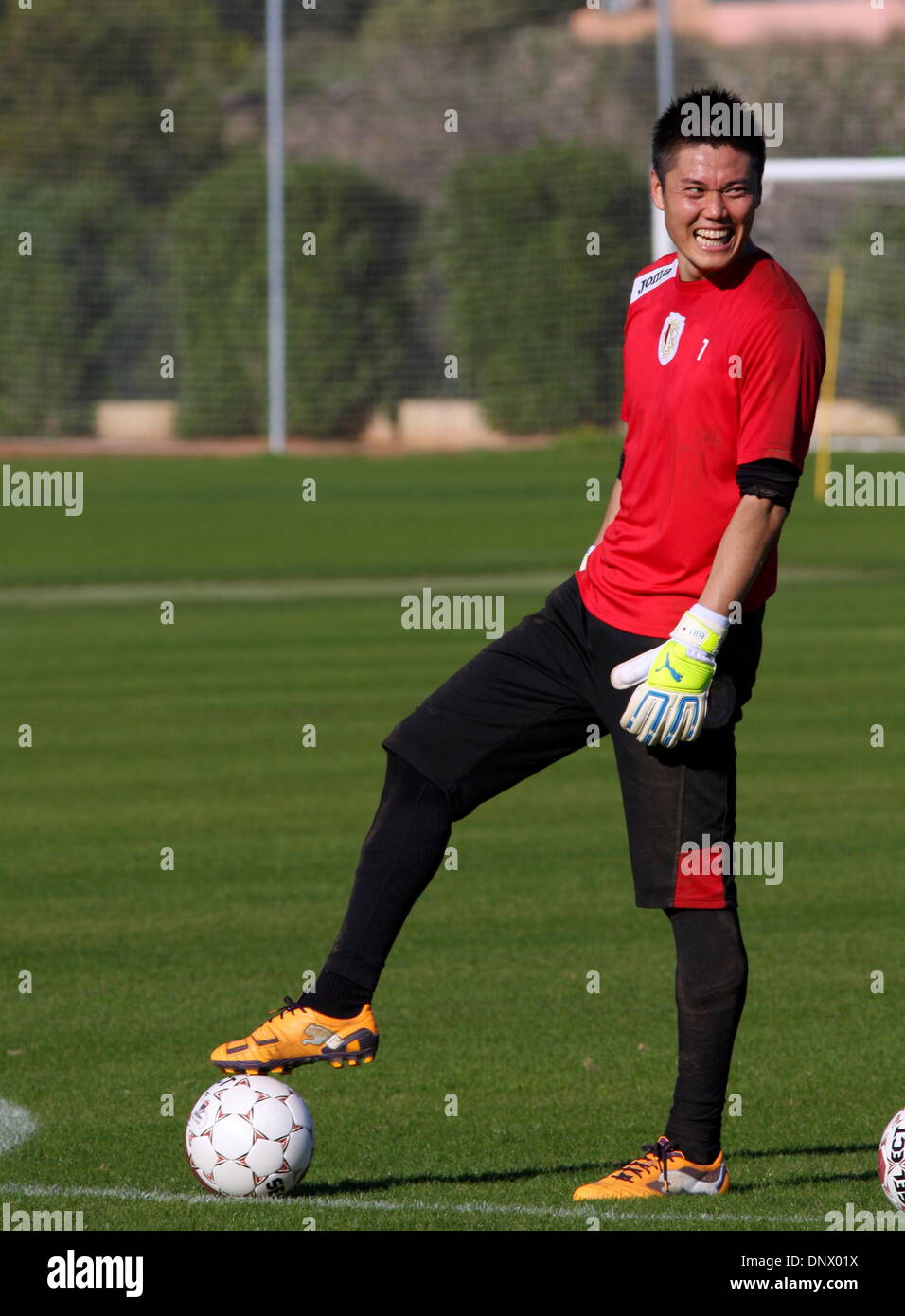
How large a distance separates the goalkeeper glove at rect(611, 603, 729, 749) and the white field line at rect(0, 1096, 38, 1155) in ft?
7.08

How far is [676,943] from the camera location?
5559 mm

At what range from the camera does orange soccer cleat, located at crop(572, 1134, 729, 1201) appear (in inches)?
215

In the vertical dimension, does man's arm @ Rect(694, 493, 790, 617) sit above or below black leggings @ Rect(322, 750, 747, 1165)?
above

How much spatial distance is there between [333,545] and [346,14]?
28471 millimetres

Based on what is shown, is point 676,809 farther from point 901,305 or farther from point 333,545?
point 901,305

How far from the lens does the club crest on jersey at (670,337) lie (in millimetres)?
5316

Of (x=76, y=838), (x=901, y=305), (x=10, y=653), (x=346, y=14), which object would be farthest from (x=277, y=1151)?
(x=346, y=14)

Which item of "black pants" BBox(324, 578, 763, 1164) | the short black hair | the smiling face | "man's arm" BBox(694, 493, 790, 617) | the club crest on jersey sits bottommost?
"black pants" BBox(324, 578, 763, 1164)

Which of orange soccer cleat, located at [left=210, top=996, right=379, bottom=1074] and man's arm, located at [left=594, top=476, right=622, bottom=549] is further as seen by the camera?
man's arm, located at [left=594, top=476, right=622, bottom=549]

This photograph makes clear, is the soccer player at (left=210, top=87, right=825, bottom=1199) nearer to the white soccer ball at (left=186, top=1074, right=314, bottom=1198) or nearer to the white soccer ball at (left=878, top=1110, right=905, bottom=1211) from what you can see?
the white soccer ball at (left=186, top=1074, right=314, bottom=1198)

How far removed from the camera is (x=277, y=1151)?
5527 mm

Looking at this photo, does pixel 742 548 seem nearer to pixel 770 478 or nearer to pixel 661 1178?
pixel 770 478

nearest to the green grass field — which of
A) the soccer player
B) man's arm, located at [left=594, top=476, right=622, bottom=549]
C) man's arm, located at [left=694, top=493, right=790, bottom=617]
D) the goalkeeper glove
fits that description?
the soccer player
